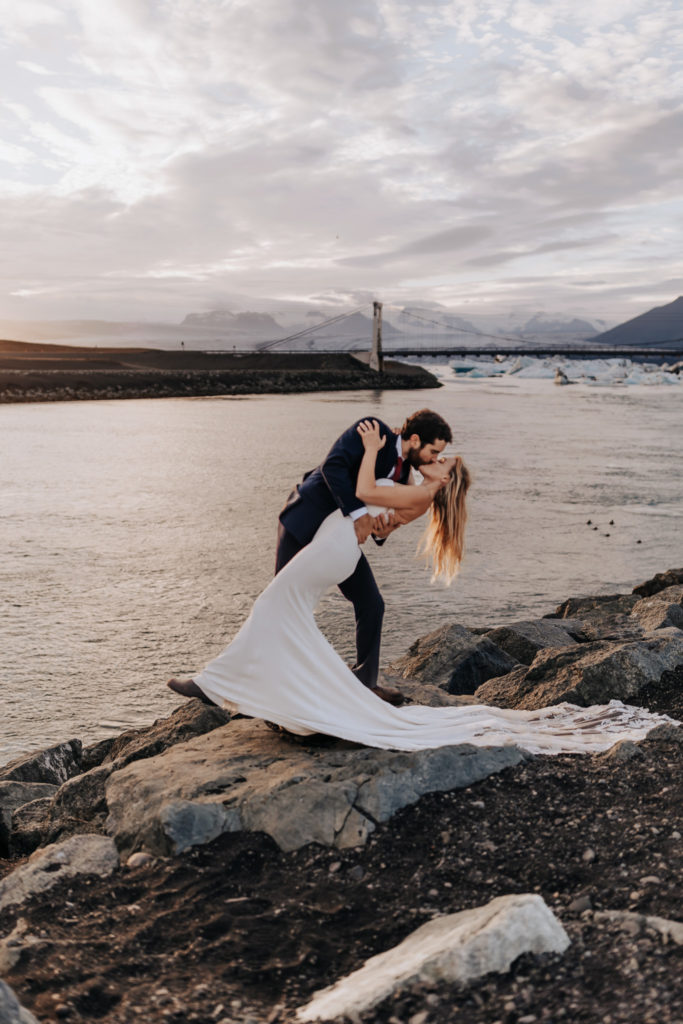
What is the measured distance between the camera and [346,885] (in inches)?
132

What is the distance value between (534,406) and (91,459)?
127ft

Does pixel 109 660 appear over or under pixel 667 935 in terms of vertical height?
under

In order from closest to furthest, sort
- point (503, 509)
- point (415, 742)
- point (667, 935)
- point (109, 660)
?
point (667, 935)
point (415, 742)
point (109, 660)
point (503, 509)

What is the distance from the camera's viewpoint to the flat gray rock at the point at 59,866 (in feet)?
11.4

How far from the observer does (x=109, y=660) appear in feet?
28.1

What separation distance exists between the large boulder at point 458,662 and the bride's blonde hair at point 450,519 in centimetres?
232

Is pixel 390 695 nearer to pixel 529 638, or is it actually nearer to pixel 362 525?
pixel 362 525

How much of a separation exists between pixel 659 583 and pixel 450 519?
22.4 ft

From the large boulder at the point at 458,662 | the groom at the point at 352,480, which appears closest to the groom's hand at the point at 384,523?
the groom at the point at 352,480

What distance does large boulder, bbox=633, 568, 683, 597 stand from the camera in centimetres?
1051

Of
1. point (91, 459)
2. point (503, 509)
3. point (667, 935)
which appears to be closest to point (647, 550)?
point (503, 509)

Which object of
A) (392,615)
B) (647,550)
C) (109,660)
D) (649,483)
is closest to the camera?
(109,660)

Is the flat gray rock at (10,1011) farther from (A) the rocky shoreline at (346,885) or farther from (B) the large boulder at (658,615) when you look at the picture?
(B) the large boulder at (658,615)

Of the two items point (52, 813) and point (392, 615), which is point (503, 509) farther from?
point (52, 813)
